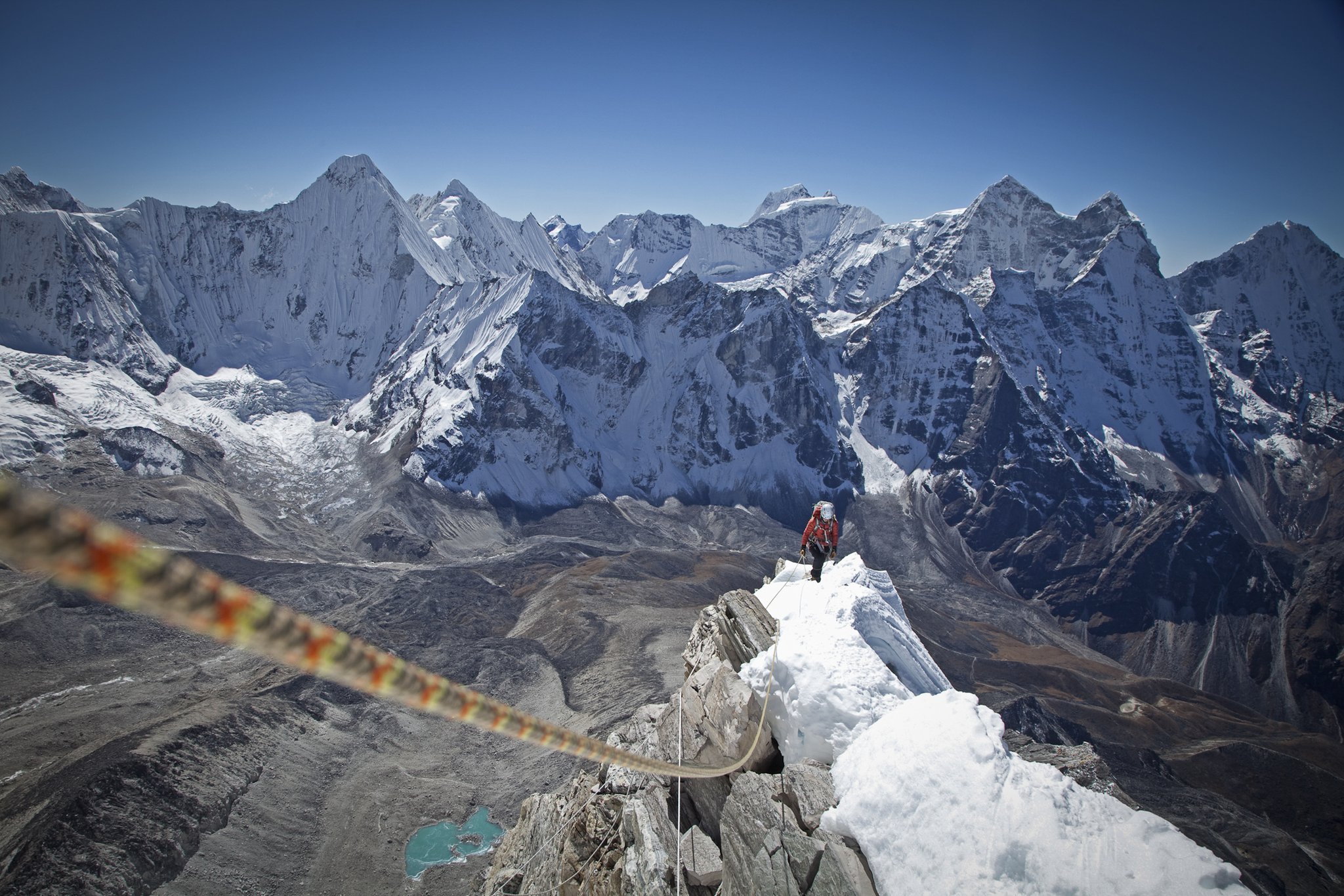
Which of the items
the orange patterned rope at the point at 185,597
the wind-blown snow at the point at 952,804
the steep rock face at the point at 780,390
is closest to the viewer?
the orange patterned rope at the point at 185,597

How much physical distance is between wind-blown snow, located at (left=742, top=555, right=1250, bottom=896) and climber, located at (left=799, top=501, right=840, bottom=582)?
4911mm

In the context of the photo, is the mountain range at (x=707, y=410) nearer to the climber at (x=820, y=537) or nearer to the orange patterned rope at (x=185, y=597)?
the climber at (x=820, y=537)

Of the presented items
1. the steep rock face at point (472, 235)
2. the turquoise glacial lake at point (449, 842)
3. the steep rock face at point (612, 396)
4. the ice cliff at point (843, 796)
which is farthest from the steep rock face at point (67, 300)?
the ice cliff at point (843, 796)

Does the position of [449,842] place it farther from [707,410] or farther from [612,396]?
[707,410]

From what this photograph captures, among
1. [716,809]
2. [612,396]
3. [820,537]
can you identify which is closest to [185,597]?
[716,809]

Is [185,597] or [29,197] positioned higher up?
[29,197]

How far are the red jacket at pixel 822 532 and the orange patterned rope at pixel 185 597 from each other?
14.5m

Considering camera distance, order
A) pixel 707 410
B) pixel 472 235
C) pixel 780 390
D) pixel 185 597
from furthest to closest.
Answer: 1. pixel 472 235
2. pixel 780 390
3. pixel 707 410
4. pixel 185 597

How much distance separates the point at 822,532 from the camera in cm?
1919

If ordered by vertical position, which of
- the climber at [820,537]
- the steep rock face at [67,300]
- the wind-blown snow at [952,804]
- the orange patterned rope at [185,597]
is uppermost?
the steep rock face at [67,300]

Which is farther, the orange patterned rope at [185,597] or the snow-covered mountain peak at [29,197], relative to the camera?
the snow-covered mountain peak at [29,197]

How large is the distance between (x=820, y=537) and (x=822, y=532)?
0.18 meters

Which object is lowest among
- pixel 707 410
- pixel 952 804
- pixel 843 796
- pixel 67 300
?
pixel 843 796

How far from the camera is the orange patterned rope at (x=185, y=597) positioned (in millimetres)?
2666
